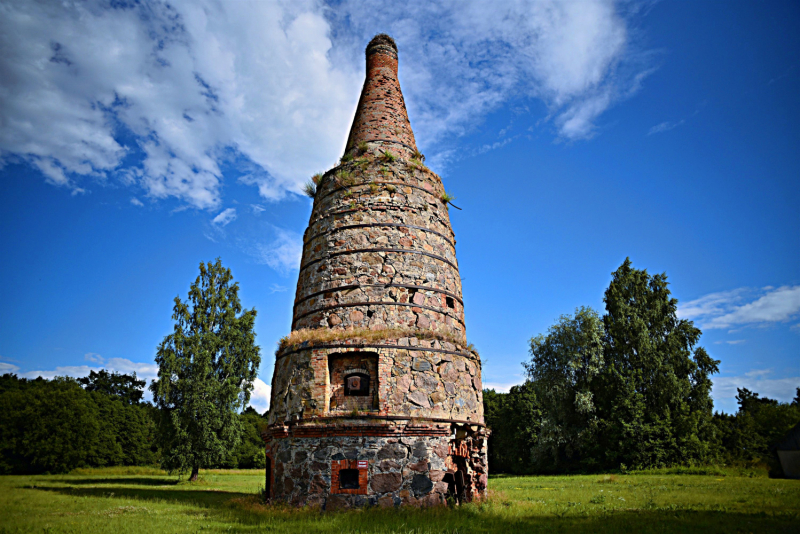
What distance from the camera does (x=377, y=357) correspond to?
975cm

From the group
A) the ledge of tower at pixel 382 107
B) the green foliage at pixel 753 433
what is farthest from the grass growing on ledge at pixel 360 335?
the green foliage at pixel 753 433

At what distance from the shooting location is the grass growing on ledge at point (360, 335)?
32.3ft

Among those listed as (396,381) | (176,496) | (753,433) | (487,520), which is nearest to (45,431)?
(176,496)

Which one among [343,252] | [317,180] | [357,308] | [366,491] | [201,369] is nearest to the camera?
[366,491]

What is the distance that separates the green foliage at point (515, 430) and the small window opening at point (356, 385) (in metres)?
27.5

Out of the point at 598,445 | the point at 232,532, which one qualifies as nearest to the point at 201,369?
the point at 232,532

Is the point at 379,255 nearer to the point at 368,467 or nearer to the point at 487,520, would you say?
the point at 368,467

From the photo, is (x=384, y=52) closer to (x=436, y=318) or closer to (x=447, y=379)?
(x=436, y=318)

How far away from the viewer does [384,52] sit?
15641 mm

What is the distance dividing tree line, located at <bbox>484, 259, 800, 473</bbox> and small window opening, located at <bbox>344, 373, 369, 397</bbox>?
2168cm

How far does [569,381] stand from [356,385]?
2355 cm

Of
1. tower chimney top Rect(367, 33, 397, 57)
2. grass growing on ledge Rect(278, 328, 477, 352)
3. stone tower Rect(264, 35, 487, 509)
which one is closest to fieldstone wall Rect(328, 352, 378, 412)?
stone tower Rect(264, 35, 487, 509)

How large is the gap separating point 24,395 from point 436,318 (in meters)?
31.3

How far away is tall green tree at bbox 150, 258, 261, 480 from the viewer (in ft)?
68.2
